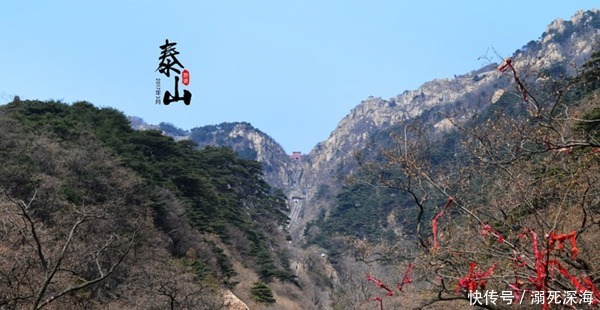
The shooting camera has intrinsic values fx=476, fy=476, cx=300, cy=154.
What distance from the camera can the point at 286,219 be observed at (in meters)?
47.8

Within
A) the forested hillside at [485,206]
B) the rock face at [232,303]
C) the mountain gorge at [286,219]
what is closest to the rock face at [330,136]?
the forested hillside at [485,206]

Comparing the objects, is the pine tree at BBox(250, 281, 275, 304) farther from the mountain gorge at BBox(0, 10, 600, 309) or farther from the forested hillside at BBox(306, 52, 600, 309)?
the forested hillside at BBox(306, 52, 600, 309)

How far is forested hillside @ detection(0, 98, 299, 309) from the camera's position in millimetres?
11773

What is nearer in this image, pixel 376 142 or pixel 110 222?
pixel 110 222

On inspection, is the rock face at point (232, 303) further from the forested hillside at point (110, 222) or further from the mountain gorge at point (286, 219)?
the forested hillside at point (110, 222)

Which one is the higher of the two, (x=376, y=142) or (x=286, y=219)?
(x=376, y=142)

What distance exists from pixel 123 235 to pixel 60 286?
5.69 metres

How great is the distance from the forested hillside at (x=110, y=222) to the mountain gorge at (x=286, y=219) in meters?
0.10

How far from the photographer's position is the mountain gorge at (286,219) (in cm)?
586

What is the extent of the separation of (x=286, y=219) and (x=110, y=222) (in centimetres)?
3022

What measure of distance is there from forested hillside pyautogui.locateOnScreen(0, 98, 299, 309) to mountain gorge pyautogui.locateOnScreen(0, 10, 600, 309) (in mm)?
102

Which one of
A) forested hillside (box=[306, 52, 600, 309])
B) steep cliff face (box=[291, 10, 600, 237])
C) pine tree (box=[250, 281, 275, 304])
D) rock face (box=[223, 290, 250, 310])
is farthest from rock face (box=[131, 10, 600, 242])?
rock face (box=[223, 290, 250, 310])

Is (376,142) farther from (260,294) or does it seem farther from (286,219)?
(260,294)

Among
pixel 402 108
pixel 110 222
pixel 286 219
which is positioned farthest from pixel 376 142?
pixel 110 222
